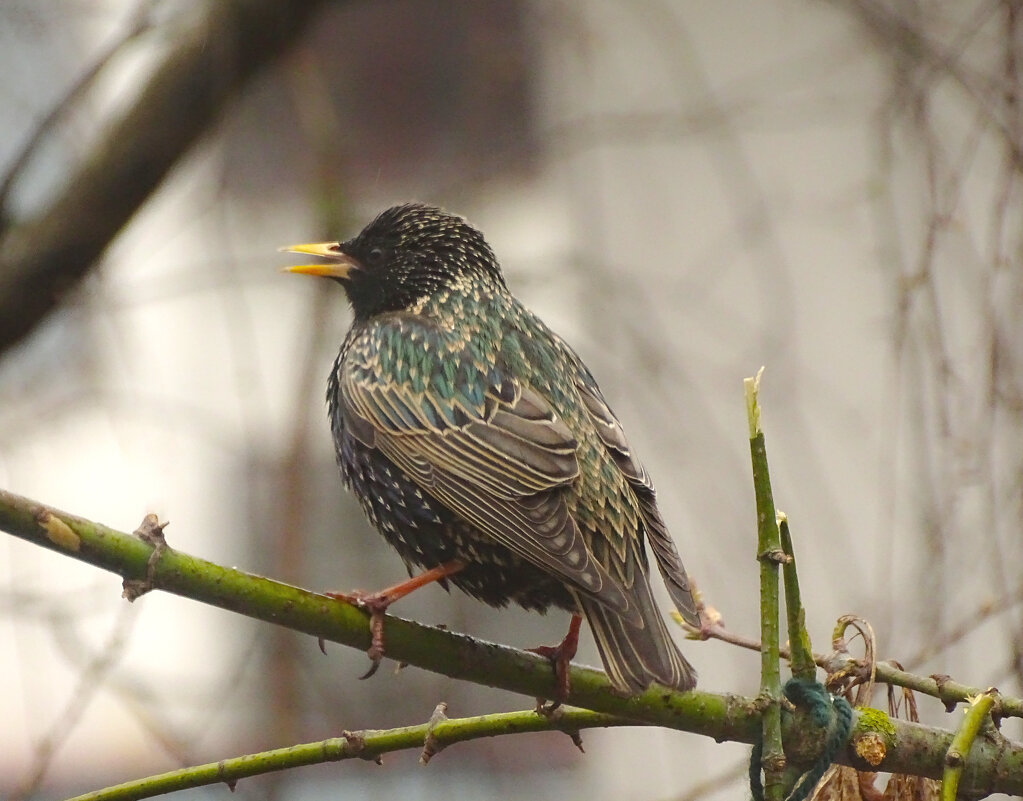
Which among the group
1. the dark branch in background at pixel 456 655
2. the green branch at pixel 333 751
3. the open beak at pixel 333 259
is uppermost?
the open beak at pixel 333 259

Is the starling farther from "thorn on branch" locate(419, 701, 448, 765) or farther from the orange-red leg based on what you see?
"thorn on branch" locate(419, 701, 448, 765)

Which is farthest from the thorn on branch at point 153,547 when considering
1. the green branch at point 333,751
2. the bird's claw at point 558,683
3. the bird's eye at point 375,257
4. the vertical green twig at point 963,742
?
the bird's eye at point 375,257

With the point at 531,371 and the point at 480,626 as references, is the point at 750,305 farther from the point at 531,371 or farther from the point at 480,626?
the point at 531,371

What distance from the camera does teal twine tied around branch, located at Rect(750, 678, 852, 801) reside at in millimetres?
1849

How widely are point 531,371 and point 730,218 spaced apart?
4214 mm

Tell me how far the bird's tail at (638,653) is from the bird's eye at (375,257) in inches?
51.2

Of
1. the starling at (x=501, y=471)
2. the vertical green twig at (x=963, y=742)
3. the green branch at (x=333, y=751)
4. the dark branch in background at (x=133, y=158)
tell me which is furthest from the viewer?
the dark branch in background at (x=133, y=158)

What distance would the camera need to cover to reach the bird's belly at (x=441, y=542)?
8.54 feet

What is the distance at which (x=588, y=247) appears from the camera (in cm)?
651

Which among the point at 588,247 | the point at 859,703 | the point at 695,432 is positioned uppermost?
the point at 588,247


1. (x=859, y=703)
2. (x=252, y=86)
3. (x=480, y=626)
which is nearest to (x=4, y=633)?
(x=480, y=626)

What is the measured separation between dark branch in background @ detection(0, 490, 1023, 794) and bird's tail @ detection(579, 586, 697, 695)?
4 centimetres

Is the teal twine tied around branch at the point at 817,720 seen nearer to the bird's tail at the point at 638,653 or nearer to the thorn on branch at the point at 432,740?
the bird's tail at the point at 638,653

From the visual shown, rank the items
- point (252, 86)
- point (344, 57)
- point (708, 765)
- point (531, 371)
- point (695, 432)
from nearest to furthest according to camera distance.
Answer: point (531, 371)
point (252, 86)
point (695, 432)
point (708, 765)
point (344, 57)
